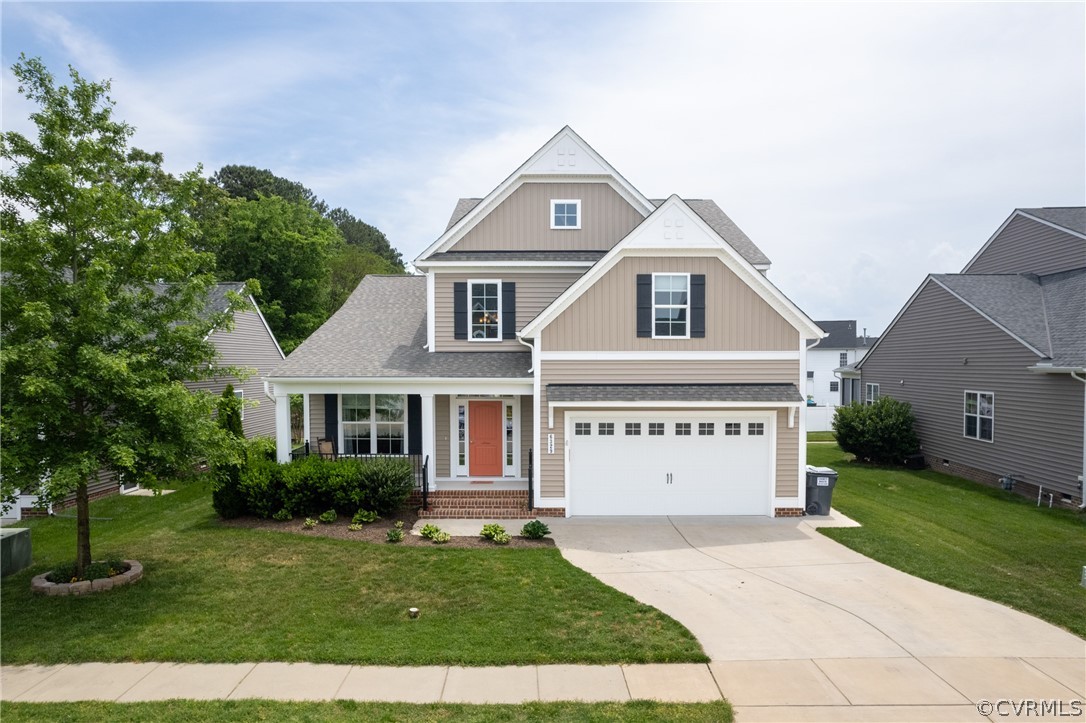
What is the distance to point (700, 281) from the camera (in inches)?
529

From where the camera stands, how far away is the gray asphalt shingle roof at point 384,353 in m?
14.2

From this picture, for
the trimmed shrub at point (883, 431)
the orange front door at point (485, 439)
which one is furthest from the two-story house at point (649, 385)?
the trimmed shrub at point (883, 431)

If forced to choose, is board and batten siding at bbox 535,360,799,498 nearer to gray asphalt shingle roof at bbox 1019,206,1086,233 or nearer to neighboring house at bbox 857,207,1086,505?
neighboring house at bbox 857,207,1086,505

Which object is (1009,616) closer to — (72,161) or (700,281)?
(700,281)

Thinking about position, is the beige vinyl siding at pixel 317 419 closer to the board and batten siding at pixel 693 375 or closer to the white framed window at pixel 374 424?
the white framed window at pixel 374 424

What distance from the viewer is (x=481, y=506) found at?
536 inches

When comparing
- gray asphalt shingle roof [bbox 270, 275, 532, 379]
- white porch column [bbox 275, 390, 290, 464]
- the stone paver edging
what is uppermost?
gray asphalt shingle roof [bbox 270, 275, 532, 379]

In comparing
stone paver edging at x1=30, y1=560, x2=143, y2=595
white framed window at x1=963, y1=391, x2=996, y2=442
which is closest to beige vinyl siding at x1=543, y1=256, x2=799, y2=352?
stone paver edging at x1=30, y1=560, x2=143, y2=595

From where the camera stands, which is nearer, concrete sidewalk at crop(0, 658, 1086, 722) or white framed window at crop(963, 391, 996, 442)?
concrete sidewalk at crop(0, 658, 1086, 722)

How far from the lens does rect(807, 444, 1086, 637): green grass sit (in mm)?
9141

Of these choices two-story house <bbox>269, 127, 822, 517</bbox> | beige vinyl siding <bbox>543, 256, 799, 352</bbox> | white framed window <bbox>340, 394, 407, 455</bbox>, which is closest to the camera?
two-story house <bbox>269, 127, 822, 517</bbox>

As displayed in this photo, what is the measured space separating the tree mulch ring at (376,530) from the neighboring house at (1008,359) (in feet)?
45.3

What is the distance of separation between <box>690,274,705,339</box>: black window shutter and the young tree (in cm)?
908

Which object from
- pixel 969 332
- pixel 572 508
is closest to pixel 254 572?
pixel 572 508
